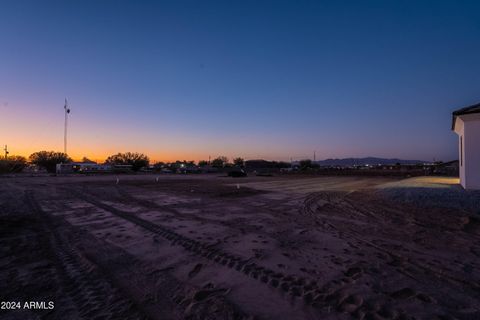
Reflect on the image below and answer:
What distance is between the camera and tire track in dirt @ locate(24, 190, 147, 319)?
2.88 metres

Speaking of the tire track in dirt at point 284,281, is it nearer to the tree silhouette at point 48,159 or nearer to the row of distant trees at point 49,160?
the row of distant trees at point 49,160

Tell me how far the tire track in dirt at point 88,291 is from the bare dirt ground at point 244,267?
0.05 ft

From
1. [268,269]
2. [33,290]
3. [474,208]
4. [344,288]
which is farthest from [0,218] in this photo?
[474,208]

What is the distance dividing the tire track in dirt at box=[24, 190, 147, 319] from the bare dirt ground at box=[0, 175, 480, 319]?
0.05ft

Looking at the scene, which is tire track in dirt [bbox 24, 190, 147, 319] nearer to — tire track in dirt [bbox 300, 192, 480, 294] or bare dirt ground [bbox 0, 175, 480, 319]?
bare dirt ground [bbox 0, 175, 480, 319]

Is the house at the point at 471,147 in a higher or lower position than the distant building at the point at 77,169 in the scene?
higher

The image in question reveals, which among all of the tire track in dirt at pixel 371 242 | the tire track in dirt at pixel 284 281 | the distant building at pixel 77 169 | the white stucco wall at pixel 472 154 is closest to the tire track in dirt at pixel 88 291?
the tire track in dirt at pixel 284 281

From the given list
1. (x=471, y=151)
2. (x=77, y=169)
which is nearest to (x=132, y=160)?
(x=77, y=169)

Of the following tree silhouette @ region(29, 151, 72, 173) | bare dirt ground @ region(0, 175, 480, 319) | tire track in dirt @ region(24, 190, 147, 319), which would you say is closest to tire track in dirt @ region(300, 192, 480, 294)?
bare dirt ground @ region(0, 175, 480, 319)

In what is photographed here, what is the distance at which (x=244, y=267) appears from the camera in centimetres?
423

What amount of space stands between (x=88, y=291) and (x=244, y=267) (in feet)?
7.33

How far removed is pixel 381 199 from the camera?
11852mm

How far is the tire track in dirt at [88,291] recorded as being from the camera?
9.45 ft

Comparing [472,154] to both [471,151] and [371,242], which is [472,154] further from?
[371,242]
